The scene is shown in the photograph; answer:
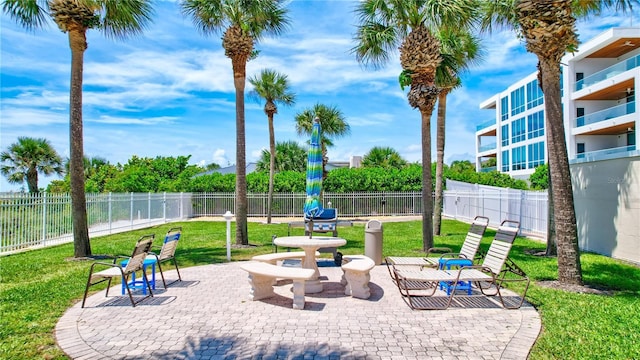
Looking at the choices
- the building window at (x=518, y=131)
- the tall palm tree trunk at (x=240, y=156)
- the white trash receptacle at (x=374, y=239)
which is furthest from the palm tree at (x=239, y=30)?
the building window at (x=518, y=131)

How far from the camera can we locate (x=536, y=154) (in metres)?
36.3

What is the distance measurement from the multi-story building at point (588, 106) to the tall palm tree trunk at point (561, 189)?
1524 cm

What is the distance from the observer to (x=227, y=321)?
5.33m

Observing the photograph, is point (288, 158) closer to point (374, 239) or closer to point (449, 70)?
point (449, 70)

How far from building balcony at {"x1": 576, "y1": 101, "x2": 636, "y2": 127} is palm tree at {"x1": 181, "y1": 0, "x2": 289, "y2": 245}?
23.7 metres

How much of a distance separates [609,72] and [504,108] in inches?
631

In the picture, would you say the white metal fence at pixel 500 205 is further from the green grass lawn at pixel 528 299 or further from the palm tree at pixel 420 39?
the palm tree at pixel 420 39

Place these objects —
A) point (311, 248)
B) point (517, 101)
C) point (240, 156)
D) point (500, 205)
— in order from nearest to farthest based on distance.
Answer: point (311, 248) < point (240, 156) < point (500, 205) < point (517, 101)

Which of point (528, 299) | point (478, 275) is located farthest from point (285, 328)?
point (528, 299)

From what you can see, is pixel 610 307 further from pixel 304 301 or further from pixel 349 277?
pixel 304 301

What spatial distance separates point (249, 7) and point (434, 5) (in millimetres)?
Result: 5277

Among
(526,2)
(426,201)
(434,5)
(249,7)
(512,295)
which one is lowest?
(512,295)

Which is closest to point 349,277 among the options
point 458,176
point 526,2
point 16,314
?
point 16,314

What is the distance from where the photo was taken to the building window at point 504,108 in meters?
42.3
